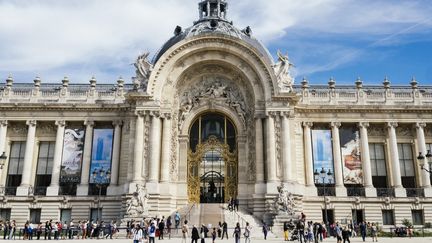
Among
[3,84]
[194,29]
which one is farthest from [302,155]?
[3,84]

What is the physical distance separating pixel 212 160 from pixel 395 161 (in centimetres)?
1574

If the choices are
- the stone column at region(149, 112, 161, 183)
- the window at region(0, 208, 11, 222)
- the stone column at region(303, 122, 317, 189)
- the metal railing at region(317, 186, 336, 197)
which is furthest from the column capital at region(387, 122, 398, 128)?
the window at region(0, 208, 11, 222)

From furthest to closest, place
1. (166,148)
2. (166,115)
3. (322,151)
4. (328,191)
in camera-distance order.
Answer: (322,151) < (328,191) < (166,115) < (166,148)

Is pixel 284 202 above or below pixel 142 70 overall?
below

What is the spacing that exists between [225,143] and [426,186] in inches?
683

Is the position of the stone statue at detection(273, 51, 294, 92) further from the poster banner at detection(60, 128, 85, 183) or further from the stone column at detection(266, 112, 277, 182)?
the poster banner at detection(60, 128, 85, 183)

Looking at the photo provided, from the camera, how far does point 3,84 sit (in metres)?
40.4

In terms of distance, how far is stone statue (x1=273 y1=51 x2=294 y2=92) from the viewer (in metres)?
33.4

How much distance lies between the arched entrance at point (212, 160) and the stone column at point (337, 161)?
8.62m

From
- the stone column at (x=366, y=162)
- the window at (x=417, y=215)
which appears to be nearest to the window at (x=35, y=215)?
the stone column at (x=366, y=162)

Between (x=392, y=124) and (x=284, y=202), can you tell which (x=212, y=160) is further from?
(x=392, y=124)

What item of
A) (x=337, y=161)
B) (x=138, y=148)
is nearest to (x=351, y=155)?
Result: (x=337, y=161)

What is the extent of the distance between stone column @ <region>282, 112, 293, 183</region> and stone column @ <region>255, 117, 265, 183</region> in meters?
1.83

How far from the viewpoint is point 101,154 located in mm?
35656
